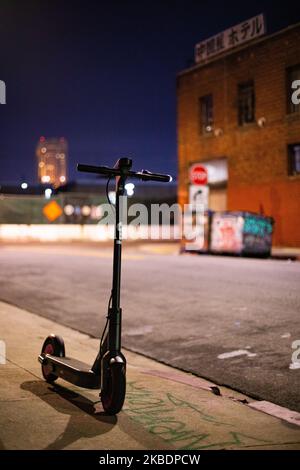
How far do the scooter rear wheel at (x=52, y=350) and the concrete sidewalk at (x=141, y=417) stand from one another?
9cm

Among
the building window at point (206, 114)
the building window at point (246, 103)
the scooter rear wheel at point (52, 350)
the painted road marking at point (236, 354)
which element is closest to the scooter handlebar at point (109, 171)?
the scooter rear wheel at point (52, 350)

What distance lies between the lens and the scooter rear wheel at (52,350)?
5.71 m

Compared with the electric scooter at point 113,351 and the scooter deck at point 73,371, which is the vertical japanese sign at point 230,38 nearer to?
the electric scooter at point 113,351

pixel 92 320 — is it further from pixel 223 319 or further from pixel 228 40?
pixel 228 40

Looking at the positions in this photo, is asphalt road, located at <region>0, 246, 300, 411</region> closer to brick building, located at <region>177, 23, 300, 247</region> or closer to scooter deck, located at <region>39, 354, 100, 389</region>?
scooter deck, located at <region>39, 354, 100, 389</region>

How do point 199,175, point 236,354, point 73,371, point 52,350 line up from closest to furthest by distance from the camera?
point 73,371
point 52,350
point 236,354
point 199,175

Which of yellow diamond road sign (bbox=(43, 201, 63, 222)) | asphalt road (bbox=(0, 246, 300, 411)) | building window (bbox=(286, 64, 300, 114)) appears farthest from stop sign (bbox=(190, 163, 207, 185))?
yellow diamond road sign (bbox=(43, 201, 63, 222))

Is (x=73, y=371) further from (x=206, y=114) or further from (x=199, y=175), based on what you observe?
(x=206, y=114)

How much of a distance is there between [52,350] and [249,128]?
999 inches

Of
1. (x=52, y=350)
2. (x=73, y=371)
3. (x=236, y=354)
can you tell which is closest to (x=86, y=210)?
(x=236, y=354)

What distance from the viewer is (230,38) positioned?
30.9m

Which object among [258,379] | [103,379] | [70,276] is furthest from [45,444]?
[70,276]

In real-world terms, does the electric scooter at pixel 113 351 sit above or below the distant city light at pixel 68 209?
below

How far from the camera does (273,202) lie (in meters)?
28.5
